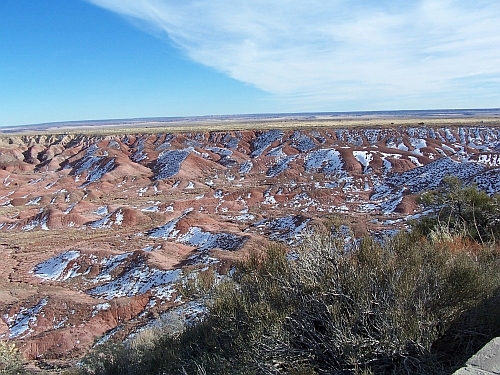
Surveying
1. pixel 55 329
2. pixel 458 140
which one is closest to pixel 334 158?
pixel 458 140

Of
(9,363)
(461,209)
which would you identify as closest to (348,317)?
(9,363)

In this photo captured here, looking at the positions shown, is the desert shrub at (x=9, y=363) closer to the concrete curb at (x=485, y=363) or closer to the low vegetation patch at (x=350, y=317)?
the low vegetation patch at (x=350, y=317)

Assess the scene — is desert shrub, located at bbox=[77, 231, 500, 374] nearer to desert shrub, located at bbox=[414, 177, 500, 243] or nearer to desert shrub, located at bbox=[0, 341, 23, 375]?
desert shrub, located at bbox=[0, 341, 23, 375]

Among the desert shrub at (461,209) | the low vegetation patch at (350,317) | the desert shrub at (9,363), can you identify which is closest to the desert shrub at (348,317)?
the low vegetation patch at (350,317)

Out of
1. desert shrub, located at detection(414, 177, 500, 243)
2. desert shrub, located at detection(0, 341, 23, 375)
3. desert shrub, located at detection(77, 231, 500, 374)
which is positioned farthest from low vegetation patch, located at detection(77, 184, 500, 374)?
desert shrub, located at detection(414, 177, 500, 243)

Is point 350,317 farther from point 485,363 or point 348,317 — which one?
point 485,363

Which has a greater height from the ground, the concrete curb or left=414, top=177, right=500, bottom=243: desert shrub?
the concrete curb

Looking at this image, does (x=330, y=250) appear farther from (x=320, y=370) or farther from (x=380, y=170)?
(x=380, y=170)

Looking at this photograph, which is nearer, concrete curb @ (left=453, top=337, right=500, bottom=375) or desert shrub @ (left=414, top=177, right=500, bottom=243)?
concrete curb @ (left=453, top=337, right=500, bottom=375)

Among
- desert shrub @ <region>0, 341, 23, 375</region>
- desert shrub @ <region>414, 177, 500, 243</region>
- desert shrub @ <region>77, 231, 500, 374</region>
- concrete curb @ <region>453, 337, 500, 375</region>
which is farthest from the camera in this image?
desert shrub @ <region>414, 177, 500, 243</region>
